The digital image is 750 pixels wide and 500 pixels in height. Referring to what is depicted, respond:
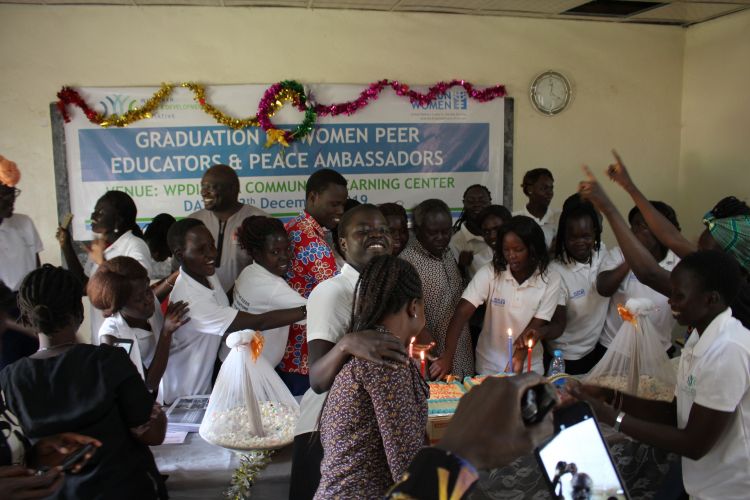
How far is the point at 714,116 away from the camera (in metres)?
6.07

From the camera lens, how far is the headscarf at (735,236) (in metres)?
2.48

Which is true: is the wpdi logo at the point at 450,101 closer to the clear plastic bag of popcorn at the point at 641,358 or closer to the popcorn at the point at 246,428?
the clear plastic bag of popcorn at the point at 641,358

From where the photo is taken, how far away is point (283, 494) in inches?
94.0

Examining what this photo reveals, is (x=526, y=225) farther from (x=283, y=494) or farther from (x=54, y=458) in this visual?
(x=54, y=458)

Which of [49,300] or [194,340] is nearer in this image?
[49,300]

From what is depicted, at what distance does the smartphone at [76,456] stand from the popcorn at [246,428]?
0.65 meters

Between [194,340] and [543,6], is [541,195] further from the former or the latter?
[194,340]

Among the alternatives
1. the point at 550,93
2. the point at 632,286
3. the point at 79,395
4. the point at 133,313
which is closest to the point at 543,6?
the point at 550,93

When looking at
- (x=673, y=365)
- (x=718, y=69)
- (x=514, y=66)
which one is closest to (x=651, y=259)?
(x=673, y=365)

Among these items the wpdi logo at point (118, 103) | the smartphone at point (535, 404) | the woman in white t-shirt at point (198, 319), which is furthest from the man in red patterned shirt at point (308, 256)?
the wpdi logo at point (118, 103)

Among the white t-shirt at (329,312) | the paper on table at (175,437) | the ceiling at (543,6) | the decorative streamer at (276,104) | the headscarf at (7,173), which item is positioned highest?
the ceiling at (543,6)

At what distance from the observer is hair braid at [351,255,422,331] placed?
5.80 feet

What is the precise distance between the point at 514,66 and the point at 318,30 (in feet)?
6.61

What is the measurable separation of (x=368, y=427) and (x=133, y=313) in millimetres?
1571
